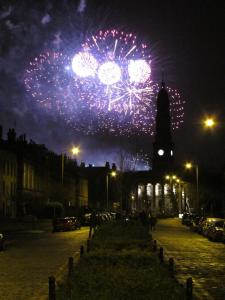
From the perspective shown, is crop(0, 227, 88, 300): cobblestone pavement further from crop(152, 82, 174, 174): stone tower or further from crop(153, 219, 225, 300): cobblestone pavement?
crop(152, 82, 174, 174): stone tower

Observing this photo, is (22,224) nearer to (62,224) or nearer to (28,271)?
(62,224)

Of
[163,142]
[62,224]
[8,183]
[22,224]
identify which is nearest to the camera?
[62,224]

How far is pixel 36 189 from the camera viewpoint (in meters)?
82.3

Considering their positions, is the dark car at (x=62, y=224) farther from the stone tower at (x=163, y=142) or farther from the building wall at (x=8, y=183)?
the stone tower at (x=163, y=142)

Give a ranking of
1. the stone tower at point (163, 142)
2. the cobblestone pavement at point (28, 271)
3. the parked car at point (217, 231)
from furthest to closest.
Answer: the stone tower at point (163, 142), the parked car at point (217, 231), the cobblestone pavement at point (28, 271)

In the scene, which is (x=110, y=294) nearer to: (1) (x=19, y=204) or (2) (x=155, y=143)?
(1) (x=19, y=204)

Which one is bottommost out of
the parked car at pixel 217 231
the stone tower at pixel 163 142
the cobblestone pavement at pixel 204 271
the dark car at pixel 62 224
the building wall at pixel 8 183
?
the cobblestone pavement at pixel 204 271

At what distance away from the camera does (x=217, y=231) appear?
39.2 m

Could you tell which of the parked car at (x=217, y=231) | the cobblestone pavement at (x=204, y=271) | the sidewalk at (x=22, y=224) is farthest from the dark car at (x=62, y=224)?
the cobblestone pavement at (x=204, y=271)

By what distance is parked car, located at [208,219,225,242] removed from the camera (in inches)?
1515

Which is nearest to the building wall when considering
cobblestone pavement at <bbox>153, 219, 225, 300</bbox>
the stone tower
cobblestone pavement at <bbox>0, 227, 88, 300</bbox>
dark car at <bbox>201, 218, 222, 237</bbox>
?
dark car at <bbox>201, 218, 222, 237</bbox>

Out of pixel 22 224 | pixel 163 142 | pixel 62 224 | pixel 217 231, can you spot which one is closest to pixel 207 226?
pixel 217 231

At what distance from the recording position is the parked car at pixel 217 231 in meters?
38.5

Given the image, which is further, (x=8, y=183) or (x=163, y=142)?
(x=163, y=142)
